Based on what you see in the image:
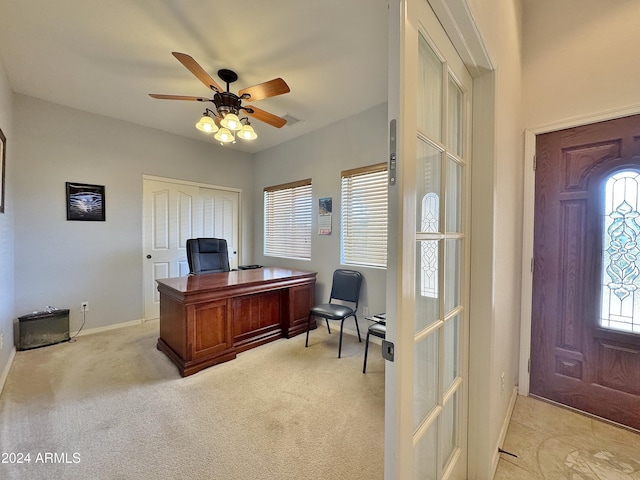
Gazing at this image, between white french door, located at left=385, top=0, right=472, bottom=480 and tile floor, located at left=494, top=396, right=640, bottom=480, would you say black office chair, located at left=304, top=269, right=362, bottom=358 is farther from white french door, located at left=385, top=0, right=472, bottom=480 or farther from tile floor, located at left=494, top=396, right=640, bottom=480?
white french door, located at left=385, top=0, right=472, bottom=480

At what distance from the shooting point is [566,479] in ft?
4.53

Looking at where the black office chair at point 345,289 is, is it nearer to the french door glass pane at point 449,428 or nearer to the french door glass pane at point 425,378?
the french door glass pane at point 449,428

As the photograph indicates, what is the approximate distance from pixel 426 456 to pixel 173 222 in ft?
13.9

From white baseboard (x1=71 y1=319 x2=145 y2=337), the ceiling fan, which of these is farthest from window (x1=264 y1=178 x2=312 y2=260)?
white baseboard (x1=71 y1=319 x2=145 y2=337)

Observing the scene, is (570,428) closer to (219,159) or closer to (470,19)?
(470,19)

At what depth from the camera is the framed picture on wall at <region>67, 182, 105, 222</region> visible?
10.5ft

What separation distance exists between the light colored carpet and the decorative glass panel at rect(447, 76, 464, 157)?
170cm

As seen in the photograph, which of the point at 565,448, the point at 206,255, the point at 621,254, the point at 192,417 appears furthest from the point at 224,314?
the point at 621,254

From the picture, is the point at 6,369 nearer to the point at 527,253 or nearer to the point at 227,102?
the point at 227,102

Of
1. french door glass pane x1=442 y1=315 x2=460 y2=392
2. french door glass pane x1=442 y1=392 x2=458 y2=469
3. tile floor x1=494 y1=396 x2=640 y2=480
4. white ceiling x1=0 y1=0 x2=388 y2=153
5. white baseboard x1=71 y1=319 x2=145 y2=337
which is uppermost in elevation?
white ceiling x1=0 y1=0 x2=388 y2=153

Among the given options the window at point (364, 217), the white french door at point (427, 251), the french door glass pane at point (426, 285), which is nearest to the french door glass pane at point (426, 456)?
the white french door at point (427, 251)

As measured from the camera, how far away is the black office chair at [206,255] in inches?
131

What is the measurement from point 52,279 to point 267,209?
9.60 feet

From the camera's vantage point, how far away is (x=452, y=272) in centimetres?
118
